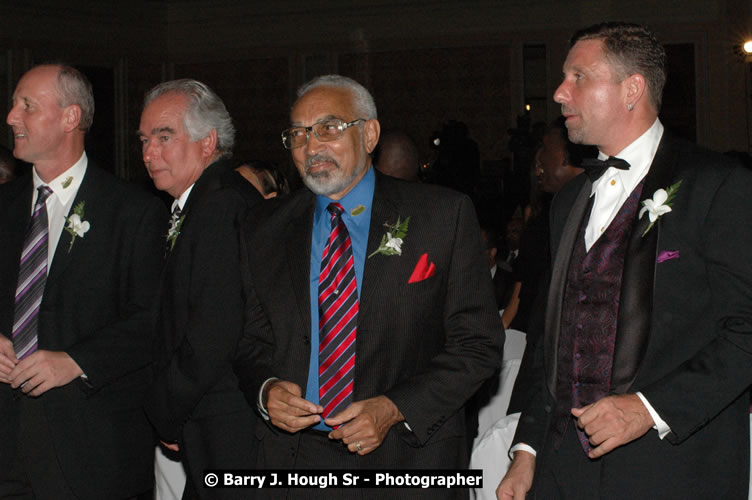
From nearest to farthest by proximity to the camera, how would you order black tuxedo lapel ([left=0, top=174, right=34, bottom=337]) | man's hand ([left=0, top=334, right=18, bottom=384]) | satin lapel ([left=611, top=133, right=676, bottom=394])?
satin lapel ([left=611, top=133, right=676, bottom=394])
man's hand ([left=0, top=334, right=18, bottom=384])
black tuxedo lapel ([left=0, top=174, right=34, bottom=337])

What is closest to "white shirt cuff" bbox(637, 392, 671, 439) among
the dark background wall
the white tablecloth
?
the white tablecloth

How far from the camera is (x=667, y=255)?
190 cm

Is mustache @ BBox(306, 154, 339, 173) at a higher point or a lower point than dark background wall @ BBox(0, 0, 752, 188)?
lower

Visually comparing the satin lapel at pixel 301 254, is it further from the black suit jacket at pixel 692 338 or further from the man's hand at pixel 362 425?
the black suit jacket at pixel 692 338

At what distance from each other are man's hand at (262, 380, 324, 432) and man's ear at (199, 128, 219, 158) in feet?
3.39

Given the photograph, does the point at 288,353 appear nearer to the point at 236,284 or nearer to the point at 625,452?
the point at 236,284

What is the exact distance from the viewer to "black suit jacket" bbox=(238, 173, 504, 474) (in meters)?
2.20

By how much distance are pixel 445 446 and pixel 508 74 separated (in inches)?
431

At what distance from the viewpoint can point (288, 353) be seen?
229cm

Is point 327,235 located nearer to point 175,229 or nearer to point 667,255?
point 175,229

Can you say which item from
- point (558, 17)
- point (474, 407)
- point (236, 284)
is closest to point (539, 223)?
point (474, 407)

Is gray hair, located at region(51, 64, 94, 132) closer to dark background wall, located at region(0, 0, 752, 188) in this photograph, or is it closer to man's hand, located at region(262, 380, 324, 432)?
man's hand, located at region(262, 380, 324, 432)

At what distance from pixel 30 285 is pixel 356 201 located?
3.76 feet

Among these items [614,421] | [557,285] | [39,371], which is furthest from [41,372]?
[614,421]
